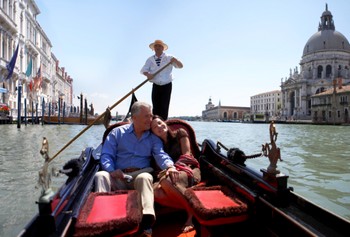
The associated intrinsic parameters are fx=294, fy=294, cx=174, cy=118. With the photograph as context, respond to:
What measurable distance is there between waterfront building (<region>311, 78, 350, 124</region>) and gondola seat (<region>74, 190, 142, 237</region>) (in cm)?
4060

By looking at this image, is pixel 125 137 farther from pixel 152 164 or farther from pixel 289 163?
pixel 289 163

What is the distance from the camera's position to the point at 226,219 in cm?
154

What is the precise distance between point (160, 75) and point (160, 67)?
0.36ft

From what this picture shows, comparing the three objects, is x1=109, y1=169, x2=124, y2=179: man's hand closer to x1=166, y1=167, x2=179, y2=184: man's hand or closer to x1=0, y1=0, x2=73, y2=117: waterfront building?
x1=166, y1=167, x2=179, y2=184: man's hand

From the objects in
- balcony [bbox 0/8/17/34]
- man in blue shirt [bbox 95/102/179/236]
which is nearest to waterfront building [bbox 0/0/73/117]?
balcony [bbox 0/8/17/34]

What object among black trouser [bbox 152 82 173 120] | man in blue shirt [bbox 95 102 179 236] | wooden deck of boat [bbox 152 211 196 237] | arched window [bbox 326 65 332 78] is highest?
arched window [bbox 326 65 332 78]

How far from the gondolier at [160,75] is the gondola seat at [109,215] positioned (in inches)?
76.3

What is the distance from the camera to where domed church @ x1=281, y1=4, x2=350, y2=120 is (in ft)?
173

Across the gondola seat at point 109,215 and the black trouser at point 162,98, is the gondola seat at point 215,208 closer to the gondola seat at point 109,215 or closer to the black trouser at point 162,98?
the gondola seat at point 109,215

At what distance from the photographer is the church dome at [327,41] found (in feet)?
177

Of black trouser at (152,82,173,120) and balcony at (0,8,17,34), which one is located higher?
balcony at (0,8,17,34)

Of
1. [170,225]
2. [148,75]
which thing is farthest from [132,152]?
[148,75]

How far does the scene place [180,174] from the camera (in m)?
1.95

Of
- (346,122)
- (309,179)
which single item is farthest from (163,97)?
(346,122)
